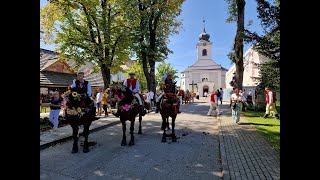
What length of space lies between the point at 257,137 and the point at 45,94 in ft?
83.7

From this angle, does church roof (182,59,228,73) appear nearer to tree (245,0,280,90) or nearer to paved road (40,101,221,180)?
tree (245,0,280,90)

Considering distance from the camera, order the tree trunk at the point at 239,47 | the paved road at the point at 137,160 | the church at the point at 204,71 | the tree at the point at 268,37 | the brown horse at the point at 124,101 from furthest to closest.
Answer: the church at the point at 204,71 < the tree trunk at the point at 239,47 < the tree at the point at 268,37 < the brown horse at the point at 124,101 < the paved road at the point at 137,160

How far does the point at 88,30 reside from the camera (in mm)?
21672

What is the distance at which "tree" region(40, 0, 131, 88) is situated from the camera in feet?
68.2

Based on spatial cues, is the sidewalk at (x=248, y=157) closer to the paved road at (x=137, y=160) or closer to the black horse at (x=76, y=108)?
the paved road at (x=137, y=160)

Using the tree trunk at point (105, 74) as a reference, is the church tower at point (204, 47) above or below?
above

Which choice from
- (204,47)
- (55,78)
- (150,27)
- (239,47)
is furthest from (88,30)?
(204,47)

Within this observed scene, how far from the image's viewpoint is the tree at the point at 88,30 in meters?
20.8

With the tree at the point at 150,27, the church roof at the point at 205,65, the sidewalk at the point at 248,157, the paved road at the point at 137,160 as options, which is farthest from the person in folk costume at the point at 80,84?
the church roof at the point at 205,65

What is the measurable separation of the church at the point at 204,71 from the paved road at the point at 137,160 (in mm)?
83107

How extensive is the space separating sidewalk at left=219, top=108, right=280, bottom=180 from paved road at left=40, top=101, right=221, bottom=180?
0.31 meters

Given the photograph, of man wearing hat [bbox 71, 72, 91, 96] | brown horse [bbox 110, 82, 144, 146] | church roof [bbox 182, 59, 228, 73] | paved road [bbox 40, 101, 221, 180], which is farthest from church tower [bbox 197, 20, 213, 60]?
man wearing hat [bbox 71, 72, 91, 96]

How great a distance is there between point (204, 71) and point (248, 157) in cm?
8810
